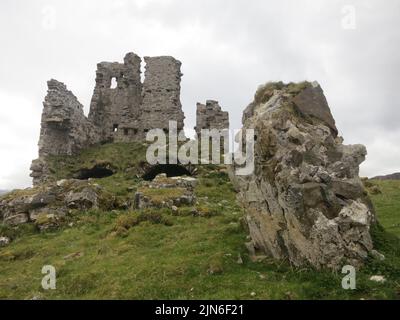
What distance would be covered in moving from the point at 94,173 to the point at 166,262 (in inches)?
1181

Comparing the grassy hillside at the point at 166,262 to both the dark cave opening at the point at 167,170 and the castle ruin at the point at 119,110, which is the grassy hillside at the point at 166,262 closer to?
the dark cave opening at the point at 167,170

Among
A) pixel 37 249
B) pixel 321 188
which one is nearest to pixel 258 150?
pixel 321 188

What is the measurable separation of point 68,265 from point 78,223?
289 inches

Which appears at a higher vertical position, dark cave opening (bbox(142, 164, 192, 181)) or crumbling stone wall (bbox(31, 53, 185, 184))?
crumbling stone wall (bbox(31, 53, 185, 184))

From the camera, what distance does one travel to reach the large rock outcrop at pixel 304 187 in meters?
14.6

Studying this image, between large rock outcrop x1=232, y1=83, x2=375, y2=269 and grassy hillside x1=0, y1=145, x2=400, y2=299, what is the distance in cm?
76

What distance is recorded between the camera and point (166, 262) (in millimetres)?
16641

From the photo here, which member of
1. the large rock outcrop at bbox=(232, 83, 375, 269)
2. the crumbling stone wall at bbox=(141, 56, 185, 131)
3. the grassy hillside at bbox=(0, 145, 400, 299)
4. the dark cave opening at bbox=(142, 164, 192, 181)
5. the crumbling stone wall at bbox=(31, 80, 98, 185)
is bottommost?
the grassy hillside at bbox=(0, 145, 400, 299)

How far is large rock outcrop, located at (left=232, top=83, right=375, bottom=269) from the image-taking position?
48.0ft

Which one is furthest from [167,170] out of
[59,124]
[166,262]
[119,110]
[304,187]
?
[304,187]

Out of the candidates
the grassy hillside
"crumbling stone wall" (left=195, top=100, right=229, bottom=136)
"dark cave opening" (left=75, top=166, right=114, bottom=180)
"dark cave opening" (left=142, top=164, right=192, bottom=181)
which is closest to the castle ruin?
"crumbling stone wall" (left=195, top=100, right=229, bottom=136)

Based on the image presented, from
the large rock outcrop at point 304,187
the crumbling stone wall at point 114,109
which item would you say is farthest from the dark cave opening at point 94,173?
the large rock outcrop at point 304,187

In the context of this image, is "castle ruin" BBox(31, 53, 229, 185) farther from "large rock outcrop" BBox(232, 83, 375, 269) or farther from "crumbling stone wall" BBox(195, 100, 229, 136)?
"large rock outcrop" BBox(232, 83, 375, 269)
